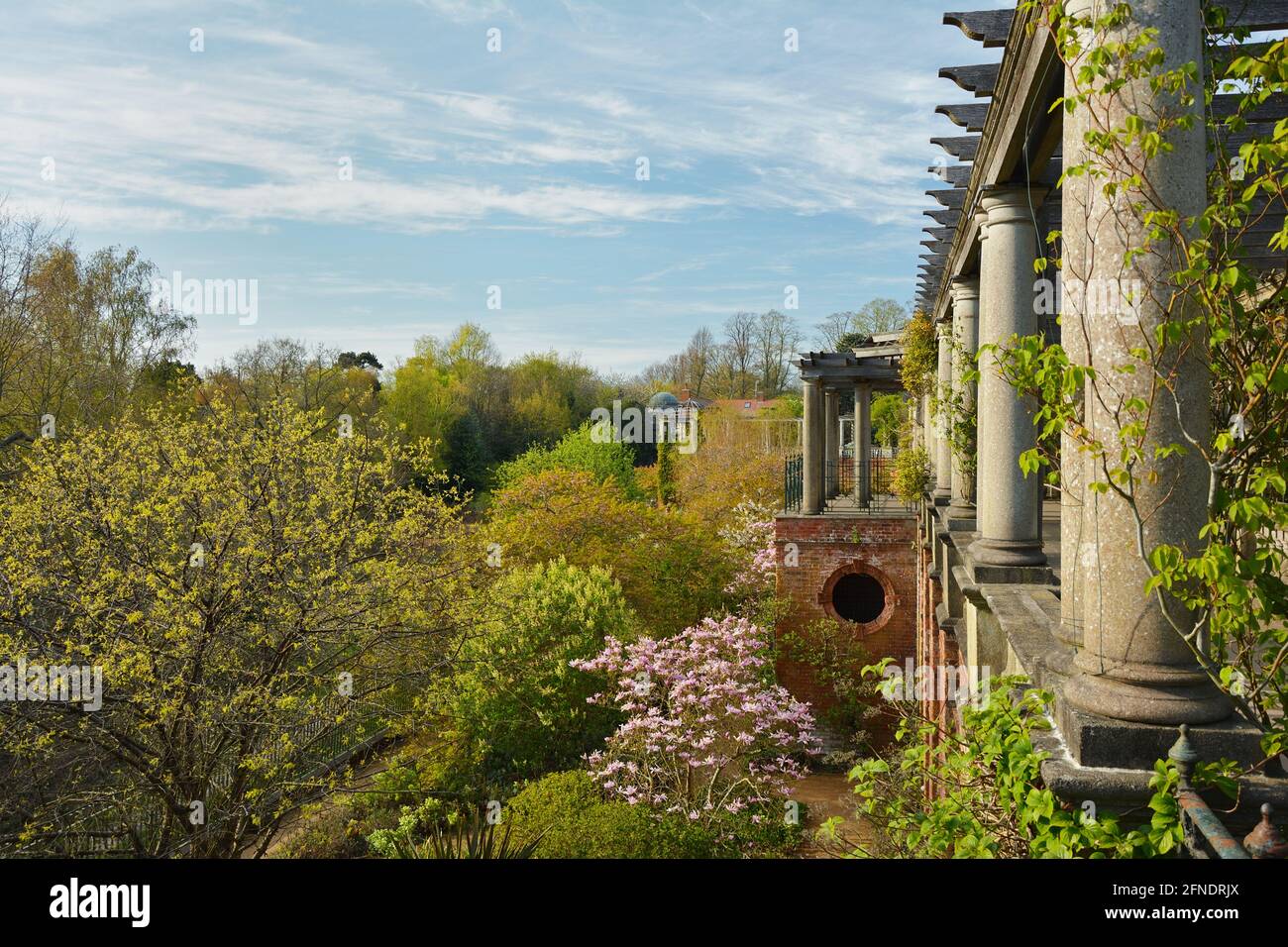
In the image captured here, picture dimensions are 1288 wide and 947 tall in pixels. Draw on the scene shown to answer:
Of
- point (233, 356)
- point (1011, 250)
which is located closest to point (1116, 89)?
point (1011, 250)

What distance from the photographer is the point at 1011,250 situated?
6148 mm

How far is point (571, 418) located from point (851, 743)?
38.4 m

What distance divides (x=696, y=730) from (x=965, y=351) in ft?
21.0

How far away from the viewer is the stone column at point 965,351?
9.45 m

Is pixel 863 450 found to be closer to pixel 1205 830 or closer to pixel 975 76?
pixel 975 76

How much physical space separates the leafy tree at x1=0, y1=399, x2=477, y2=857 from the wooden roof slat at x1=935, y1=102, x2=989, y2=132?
24.0ft

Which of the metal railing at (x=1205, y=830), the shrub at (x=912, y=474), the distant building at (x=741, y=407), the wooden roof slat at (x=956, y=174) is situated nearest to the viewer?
the metal railing at (x=1205, y=830)

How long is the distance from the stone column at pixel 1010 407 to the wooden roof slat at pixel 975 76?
2.18 feet

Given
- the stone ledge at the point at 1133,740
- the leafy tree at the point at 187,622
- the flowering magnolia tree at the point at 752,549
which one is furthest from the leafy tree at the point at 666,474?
the stone ledge at the point at 1133,740

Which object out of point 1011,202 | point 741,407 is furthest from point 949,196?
point 741,407

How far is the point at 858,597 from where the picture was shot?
1783 cm

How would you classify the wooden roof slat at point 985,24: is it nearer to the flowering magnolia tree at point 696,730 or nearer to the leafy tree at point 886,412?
the flowering magnolia tree at point 696,730

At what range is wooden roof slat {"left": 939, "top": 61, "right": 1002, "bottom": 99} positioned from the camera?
5.94 m

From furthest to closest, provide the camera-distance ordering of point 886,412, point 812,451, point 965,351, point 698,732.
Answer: point 886,412, point 812,451, point 698,732, point 965,351
